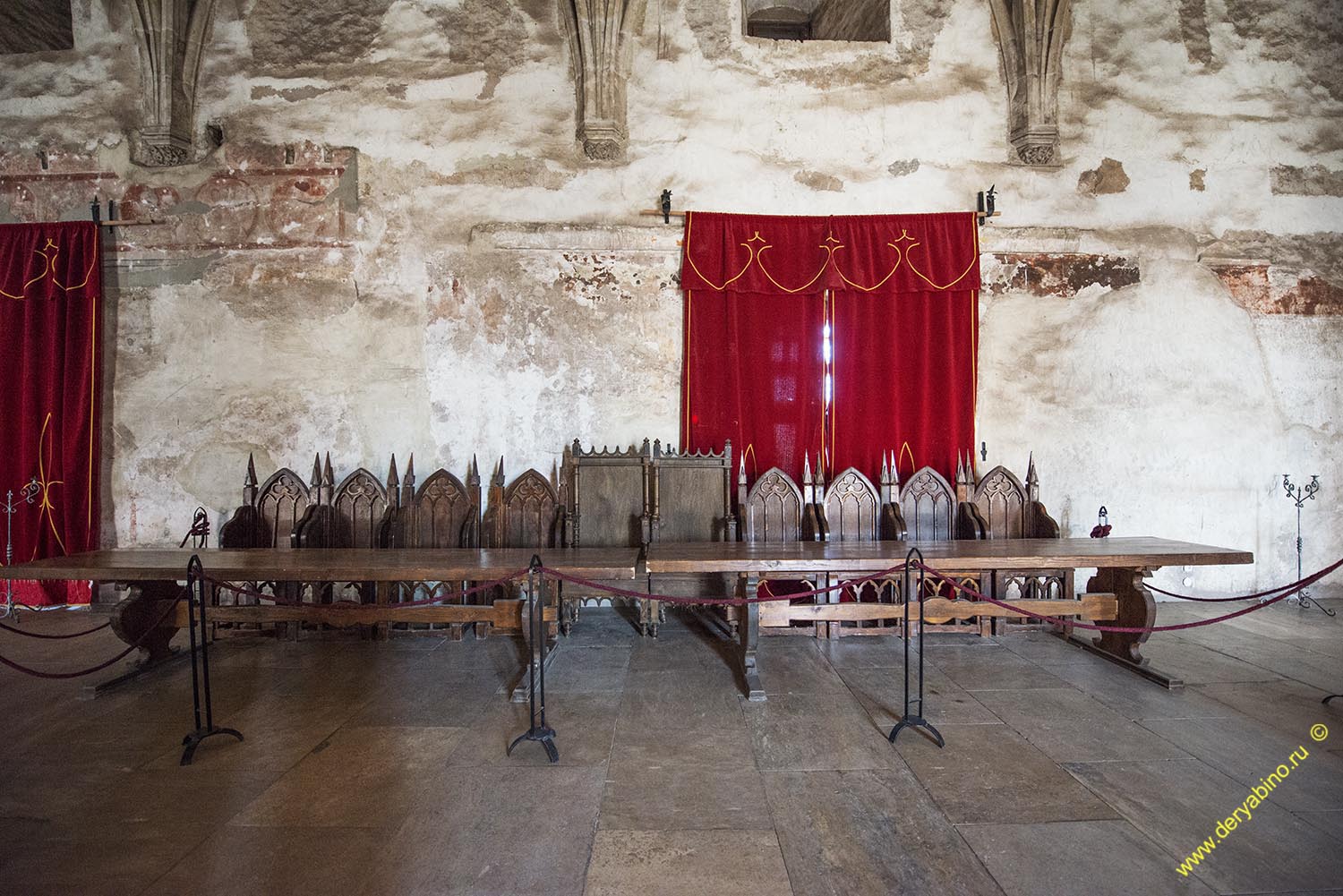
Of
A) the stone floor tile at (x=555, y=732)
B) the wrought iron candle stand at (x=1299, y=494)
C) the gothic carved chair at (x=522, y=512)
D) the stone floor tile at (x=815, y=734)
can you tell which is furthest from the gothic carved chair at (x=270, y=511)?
the wrought iron candle stand at (x=1299, y=494)

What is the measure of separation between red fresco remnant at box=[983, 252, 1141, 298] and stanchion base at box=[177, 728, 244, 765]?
23.3ft

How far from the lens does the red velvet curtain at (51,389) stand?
6547mm

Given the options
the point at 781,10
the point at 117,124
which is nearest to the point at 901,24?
the point at 781,10

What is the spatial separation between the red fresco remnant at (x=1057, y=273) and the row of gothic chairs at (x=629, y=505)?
1.92 metres

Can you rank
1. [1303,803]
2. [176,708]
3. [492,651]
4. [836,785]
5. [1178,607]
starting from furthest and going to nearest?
[1178,607]
[492,651]
[176,708]
[836,785]
[1303,803]

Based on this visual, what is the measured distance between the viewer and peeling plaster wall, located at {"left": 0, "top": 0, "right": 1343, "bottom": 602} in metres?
6.74

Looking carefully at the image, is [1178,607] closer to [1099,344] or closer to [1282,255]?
[1099,344]

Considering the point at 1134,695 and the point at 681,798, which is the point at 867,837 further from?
the point at 1134,695

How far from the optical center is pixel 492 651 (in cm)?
524

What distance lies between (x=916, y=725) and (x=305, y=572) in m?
3.76

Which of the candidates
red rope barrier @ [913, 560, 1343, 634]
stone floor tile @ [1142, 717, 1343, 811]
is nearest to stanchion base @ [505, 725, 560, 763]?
red rope barrier @ [913, 560, 1343, 634]

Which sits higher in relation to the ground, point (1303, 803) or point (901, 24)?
point (901, 24)

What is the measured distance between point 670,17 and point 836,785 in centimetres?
696

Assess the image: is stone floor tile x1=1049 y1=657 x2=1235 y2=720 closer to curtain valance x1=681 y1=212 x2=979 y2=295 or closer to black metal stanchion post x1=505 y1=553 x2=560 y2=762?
black metal stanchion post x1=505 y1=553 x2=560 y2=762
